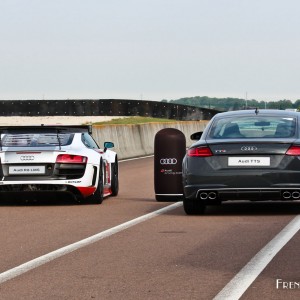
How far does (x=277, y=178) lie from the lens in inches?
603

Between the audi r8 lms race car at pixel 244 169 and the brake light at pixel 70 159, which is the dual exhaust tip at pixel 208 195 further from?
the brake light at pixel 70 159

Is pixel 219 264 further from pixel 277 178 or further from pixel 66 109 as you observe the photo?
pixel 66 109

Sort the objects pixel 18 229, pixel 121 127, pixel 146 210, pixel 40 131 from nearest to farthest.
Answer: pixel 18 229
pixel 146 210
pixel 40 131
pixel 121 127

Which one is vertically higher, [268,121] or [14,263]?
[268,121]

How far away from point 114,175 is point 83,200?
1400 mm

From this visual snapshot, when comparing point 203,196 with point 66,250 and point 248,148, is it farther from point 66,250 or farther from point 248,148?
point 66,250

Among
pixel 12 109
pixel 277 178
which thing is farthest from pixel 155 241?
pixel 12 109

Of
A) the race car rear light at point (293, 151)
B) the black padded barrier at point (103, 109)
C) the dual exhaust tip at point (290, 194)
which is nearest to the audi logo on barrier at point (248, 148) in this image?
the race car rear light at point (293, 151)

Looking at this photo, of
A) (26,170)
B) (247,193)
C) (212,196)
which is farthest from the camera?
(26,170)

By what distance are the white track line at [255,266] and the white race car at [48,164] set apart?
178 inches

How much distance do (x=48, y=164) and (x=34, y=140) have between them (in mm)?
791

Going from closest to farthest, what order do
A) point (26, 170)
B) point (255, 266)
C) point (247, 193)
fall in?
1. point (255, 266)
2. point (247, 193)
3. point (26, 170)

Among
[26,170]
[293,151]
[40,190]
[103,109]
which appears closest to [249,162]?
[293,151]

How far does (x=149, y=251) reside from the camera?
38.6ft
